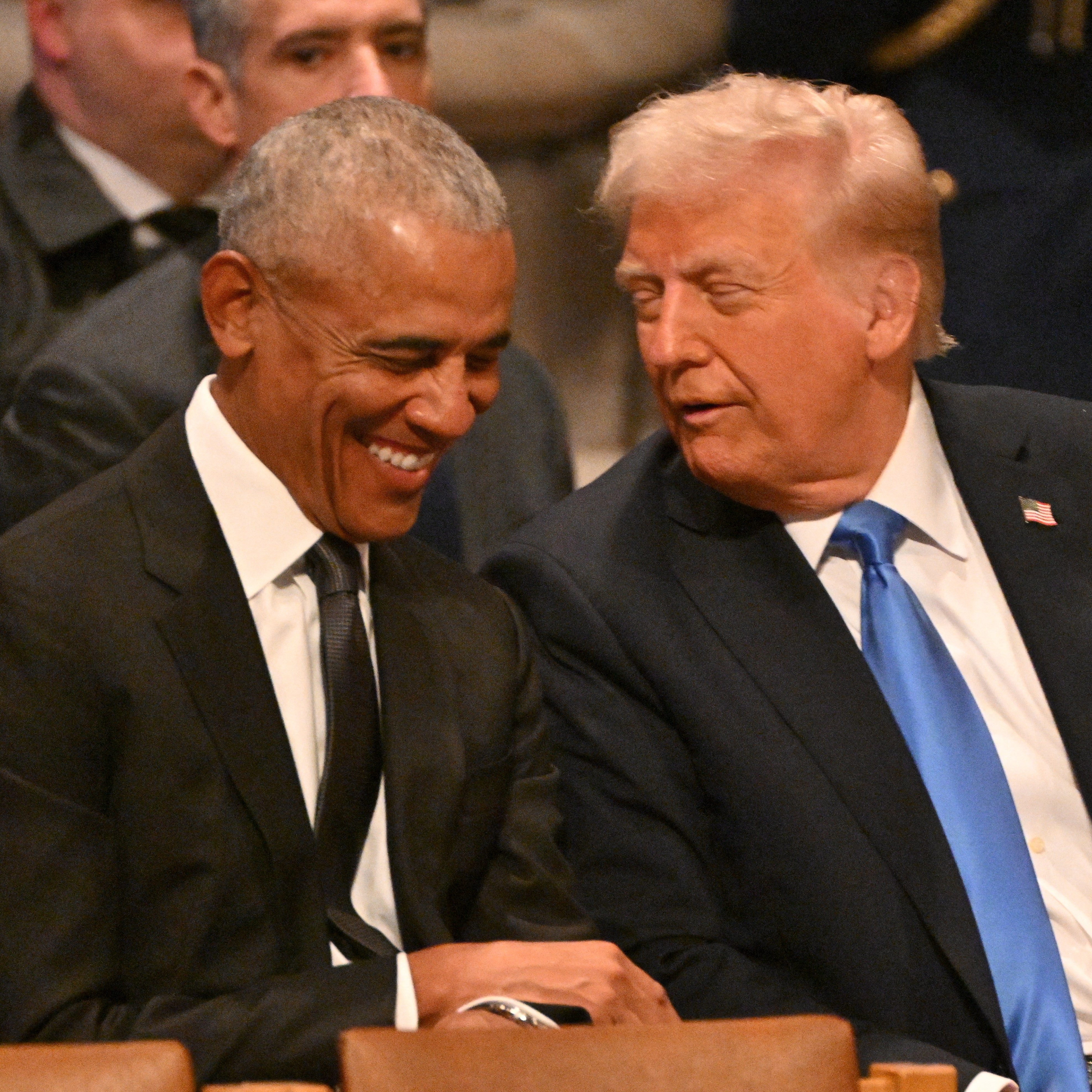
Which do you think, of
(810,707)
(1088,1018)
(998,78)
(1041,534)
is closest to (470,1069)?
(810,707)

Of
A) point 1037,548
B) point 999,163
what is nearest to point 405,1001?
point 1037,548

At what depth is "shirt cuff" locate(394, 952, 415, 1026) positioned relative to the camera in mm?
1560

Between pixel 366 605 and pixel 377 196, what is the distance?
0.42m

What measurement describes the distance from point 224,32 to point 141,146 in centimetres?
43

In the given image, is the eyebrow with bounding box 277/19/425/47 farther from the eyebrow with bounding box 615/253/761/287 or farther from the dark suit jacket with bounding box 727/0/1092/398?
the dark suit jacket with bounding box 727/0/1092/398

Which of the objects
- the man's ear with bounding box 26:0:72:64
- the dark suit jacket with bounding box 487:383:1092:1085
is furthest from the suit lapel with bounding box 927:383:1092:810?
the man's ear with bounding box 26:0:72:64

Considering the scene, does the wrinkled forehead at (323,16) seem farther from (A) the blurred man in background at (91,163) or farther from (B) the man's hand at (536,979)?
(B) the man's hand at (536,979)

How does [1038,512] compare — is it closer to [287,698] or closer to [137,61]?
[287,698]

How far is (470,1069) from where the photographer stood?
1.33 meters

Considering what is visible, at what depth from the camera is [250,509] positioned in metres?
1.70

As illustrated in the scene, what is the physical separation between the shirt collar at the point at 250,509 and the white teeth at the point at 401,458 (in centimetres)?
9

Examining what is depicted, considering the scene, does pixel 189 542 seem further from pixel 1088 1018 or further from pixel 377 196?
pixel 1088 1018

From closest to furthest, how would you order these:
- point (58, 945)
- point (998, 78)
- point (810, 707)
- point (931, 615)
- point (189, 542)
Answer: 1. point (58, 945)
2. point (189, 542)
3. point (810, 707)
4. point (931, 615)
5. point (998, 78)

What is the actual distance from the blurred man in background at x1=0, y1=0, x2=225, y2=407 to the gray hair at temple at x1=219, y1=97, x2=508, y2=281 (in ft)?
3.10
